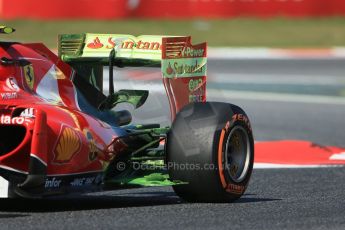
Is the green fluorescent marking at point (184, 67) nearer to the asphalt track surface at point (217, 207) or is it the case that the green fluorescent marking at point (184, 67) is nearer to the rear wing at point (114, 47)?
the rear wing at point (114, 47)

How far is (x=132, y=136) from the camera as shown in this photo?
28.1 ft

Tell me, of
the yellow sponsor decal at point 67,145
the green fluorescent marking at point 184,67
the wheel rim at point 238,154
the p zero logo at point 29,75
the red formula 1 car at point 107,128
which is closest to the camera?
the red formula 1 car at point 107,128

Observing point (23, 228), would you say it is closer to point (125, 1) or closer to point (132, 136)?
point (132, 136)

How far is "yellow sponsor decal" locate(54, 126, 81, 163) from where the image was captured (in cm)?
778

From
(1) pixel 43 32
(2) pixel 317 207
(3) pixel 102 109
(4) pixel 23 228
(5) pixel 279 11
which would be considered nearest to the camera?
(4) pixel 23 228

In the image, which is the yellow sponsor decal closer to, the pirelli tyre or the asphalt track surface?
the asphalt track surface

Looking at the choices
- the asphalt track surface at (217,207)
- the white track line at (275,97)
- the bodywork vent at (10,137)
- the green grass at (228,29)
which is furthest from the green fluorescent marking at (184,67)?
the green grass at (228,29)

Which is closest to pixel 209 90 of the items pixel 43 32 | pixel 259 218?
pixel 43 32

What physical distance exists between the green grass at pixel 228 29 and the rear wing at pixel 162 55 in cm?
2447

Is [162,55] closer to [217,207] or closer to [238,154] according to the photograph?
[238,154]

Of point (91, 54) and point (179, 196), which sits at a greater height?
point (91, 54)

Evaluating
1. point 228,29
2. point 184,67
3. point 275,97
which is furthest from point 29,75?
point 228,29

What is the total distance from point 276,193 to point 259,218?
5.34ft

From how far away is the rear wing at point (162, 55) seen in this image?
347 inches
